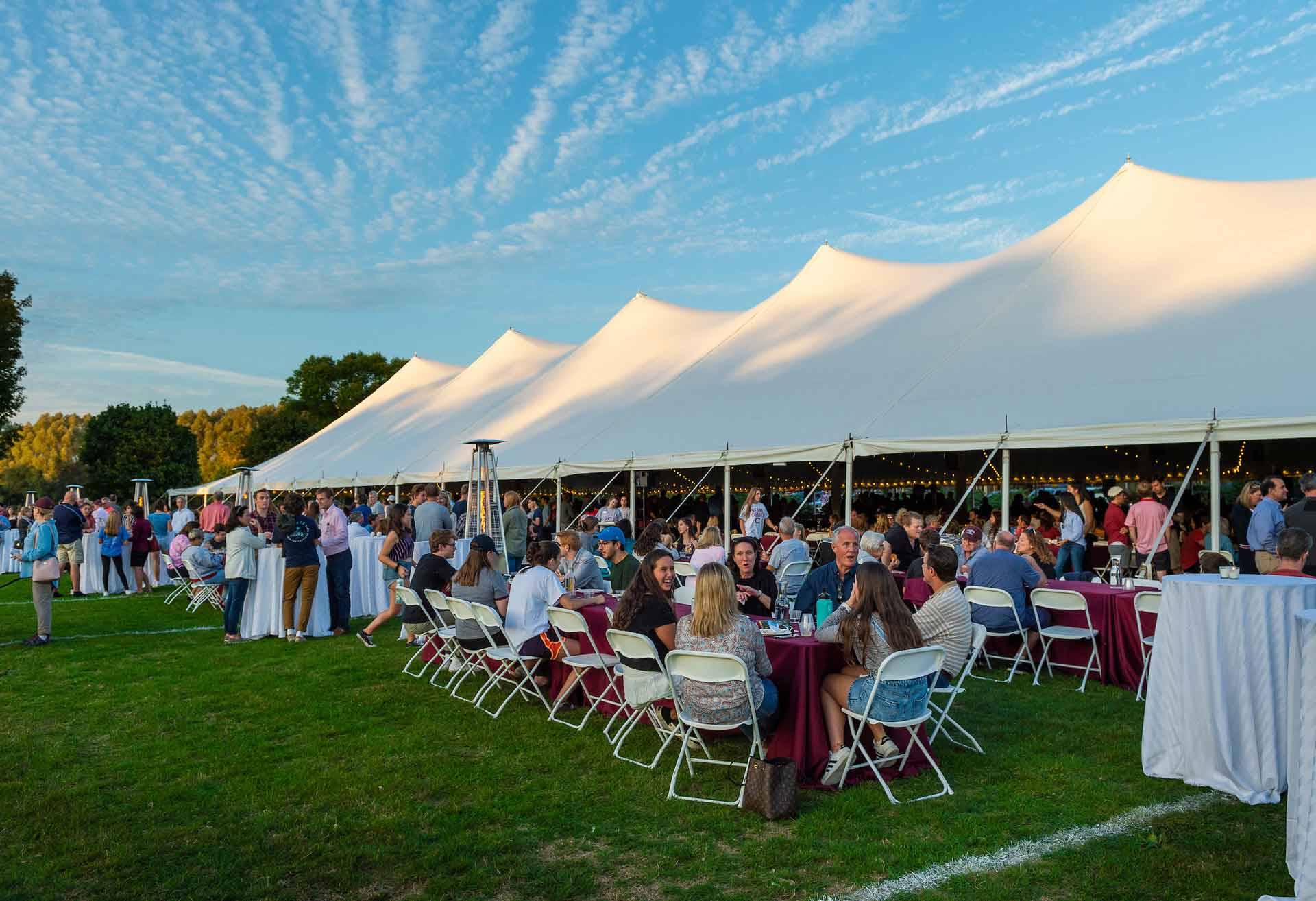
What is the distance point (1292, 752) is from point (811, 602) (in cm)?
361

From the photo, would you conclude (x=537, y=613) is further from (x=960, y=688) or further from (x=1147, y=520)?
(x=1147, y=520)

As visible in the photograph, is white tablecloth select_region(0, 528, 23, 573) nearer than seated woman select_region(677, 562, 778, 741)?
No

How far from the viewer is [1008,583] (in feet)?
22.6

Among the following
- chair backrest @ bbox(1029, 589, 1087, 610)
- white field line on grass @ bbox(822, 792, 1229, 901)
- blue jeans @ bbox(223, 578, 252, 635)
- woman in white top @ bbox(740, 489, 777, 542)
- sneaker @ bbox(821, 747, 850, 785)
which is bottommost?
white field line on grass @ bbox(822, 792, 1229, 901)

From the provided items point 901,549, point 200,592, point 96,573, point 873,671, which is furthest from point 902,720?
point 96,573

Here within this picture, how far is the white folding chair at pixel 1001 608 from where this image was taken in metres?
6.66

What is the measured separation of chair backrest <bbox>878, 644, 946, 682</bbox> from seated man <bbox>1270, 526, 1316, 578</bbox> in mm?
1972

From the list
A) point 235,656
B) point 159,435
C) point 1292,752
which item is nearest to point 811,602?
point 1292,752

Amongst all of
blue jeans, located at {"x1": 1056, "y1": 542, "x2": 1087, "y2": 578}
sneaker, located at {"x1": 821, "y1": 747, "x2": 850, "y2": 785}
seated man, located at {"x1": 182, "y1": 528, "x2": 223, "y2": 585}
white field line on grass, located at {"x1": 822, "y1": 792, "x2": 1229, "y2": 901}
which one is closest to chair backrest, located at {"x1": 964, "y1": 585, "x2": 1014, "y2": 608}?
white field line on grass, located at {"x1": 822, "y1": 792, "x2": 1229, "y2": 901}

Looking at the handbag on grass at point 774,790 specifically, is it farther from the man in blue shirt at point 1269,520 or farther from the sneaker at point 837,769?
the man in blue shirt at point 1269,520

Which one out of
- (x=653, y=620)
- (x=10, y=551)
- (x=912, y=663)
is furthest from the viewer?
(x=10, y=551)

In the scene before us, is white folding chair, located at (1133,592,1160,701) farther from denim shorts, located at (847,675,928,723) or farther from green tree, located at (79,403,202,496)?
green tree, located at (79,403,202,496)

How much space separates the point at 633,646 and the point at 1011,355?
7271mm

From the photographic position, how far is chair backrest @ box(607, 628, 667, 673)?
4.71m
